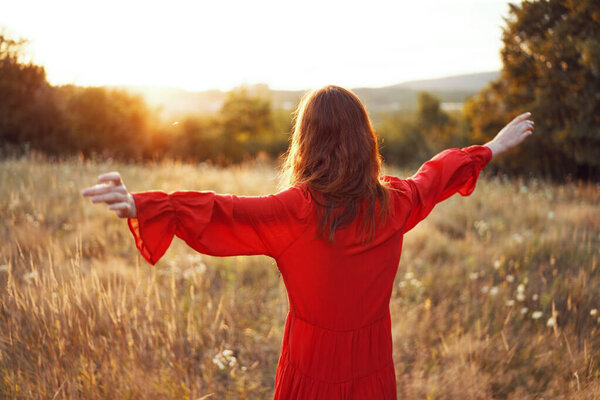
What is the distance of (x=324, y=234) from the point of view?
1.49 metres

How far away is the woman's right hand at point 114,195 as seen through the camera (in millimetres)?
1166

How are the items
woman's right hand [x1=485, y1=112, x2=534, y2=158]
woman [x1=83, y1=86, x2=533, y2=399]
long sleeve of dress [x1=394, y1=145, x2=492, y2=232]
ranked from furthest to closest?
woman's right hand [x1=485, y1=112, x2=534, y2=158]
long sleeve of dress [x1=394, y1=145, x2=492, y2=232]
woman [x1=83, y1=86, x2=533, y2=399]

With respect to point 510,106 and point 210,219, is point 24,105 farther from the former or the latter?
point 510,106

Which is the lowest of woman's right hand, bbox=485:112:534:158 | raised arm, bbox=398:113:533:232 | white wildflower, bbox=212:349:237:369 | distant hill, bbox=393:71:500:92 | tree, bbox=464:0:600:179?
white wildflower, bbox=212:349:237:369

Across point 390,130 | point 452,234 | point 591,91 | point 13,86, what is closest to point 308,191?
point 452,234

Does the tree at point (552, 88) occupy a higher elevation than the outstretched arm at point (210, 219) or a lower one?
higher

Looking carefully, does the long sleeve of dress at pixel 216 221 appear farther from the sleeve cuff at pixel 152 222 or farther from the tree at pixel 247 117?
the tree at pixel 247 117

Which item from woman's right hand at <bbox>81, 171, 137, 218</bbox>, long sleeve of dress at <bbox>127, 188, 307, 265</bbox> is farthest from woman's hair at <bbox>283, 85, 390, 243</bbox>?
woman's right hand at <bbox>81, 171, 137, 218</bbox>

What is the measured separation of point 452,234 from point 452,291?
2.04m

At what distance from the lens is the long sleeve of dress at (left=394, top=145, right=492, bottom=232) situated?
5.94 ft

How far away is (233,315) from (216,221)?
2.14m

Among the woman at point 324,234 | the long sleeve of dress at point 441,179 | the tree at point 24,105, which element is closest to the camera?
the woman at point 324,234

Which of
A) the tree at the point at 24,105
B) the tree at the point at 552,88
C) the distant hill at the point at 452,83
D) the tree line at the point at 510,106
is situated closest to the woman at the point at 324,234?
the tree line at the point at 510,106

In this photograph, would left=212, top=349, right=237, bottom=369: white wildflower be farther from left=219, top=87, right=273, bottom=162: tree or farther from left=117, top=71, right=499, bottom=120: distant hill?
left=117, top=71, right=499, bottom=120: distant hill
